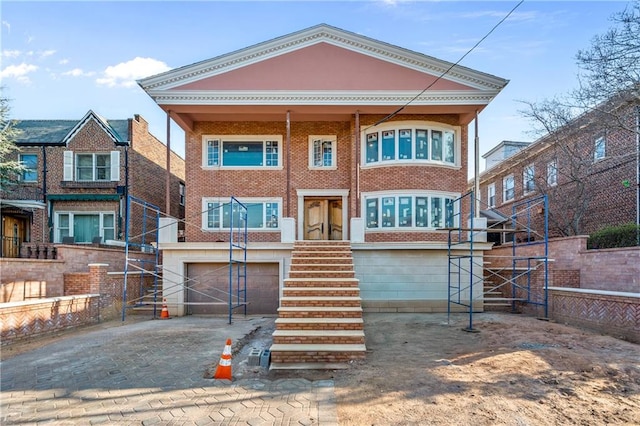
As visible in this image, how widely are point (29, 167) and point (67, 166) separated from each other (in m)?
1.97

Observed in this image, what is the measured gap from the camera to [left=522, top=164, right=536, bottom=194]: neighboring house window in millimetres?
17788

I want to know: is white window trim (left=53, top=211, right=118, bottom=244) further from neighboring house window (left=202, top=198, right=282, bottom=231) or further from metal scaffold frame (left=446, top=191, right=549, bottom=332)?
metal scaffold frame (left=446, top=191, right=549, bottom=332)

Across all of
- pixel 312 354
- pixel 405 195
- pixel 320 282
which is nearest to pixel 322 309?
pixel 320 282

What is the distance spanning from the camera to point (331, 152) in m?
13.7

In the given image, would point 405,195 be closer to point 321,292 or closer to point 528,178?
point 321,292

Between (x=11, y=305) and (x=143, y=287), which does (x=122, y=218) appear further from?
(x=11, y=305)

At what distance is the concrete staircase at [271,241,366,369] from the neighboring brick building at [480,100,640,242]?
797 centimetres

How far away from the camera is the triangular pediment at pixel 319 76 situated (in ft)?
39.3

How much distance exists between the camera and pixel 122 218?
16.8 metres

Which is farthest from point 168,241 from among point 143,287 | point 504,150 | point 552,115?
point 504,150

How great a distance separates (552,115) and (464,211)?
6.20 metres

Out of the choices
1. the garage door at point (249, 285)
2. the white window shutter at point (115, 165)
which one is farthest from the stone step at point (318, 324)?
the white window shutter at point (115, 165)

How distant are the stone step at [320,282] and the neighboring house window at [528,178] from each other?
13.6 metres

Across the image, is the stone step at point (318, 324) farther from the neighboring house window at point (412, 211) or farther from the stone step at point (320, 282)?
the neighboring house window at point (412, 211)
